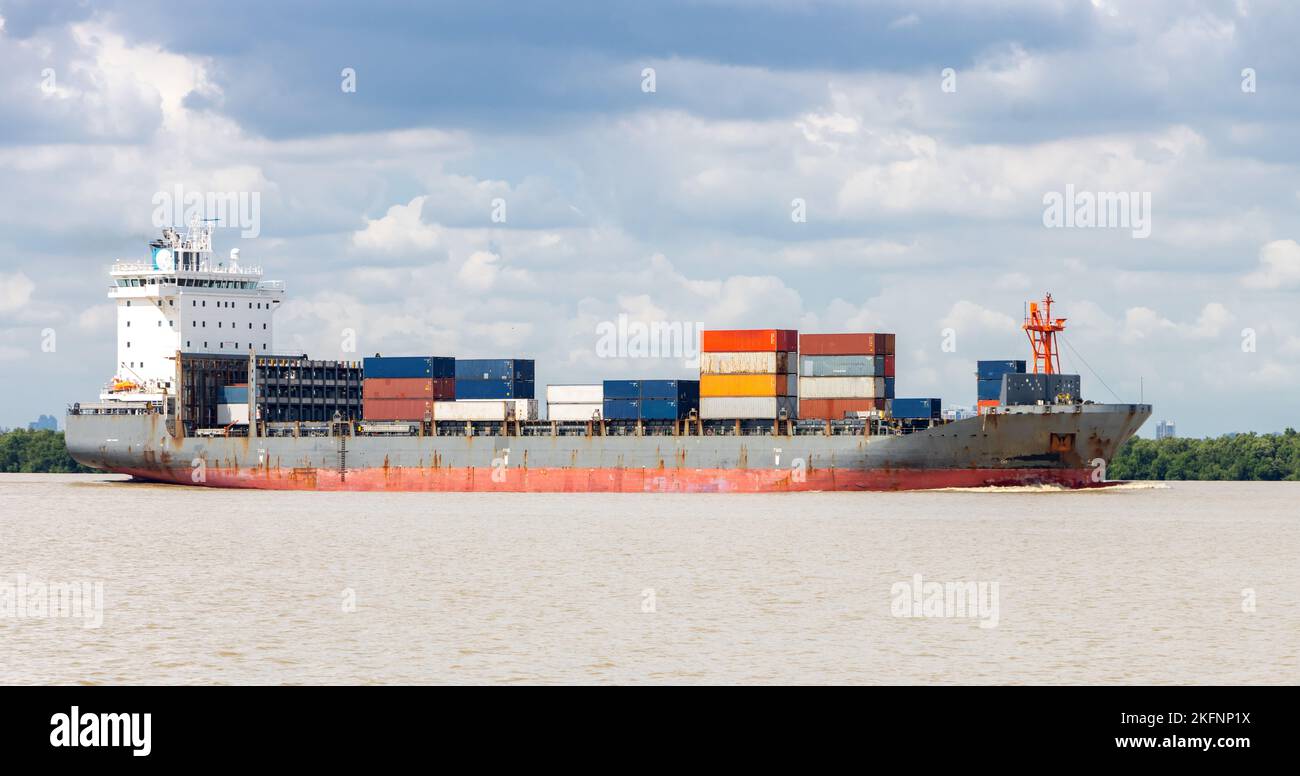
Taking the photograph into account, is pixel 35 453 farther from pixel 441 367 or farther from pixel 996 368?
pixel 996 368

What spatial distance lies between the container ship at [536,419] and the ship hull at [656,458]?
9 centimetres

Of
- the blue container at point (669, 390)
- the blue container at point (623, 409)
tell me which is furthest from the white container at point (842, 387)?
the blue container at point (623, 409)

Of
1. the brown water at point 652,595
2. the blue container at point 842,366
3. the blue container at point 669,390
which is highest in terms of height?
the blue container at point 842,366

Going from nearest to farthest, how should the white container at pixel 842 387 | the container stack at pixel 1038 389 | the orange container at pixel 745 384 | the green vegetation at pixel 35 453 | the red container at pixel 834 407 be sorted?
1. the container stack at pixel 1038 389
2. the red container at pixel 834 407
3. the white container at pixel 842 387
4. the orange container at pixel 745 384
5. the green vegetation at pixel 35 453

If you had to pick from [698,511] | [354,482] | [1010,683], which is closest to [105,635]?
[1010,683]

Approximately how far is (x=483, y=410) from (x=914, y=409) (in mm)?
21110

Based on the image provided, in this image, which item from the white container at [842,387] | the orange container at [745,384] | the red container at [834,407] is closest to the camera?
the red container at [834,407]

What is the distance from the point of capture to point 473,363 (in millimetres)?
78188

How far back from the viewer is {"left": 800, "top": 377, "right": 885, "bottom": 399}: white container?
71062 millimetres

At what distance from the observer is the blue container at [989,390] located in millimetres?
71062

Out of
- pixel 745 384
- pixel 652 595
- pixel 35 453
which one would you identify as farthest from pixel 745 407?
pixel 35 453

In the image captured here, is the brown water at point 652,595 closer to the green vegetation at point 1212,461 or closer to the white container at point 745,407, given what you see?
the white container at point 745,407

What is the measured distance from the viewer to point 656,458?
72750mm

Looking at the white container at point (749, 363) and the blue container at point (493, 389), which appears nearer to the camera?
the white container at point (749, 363)
